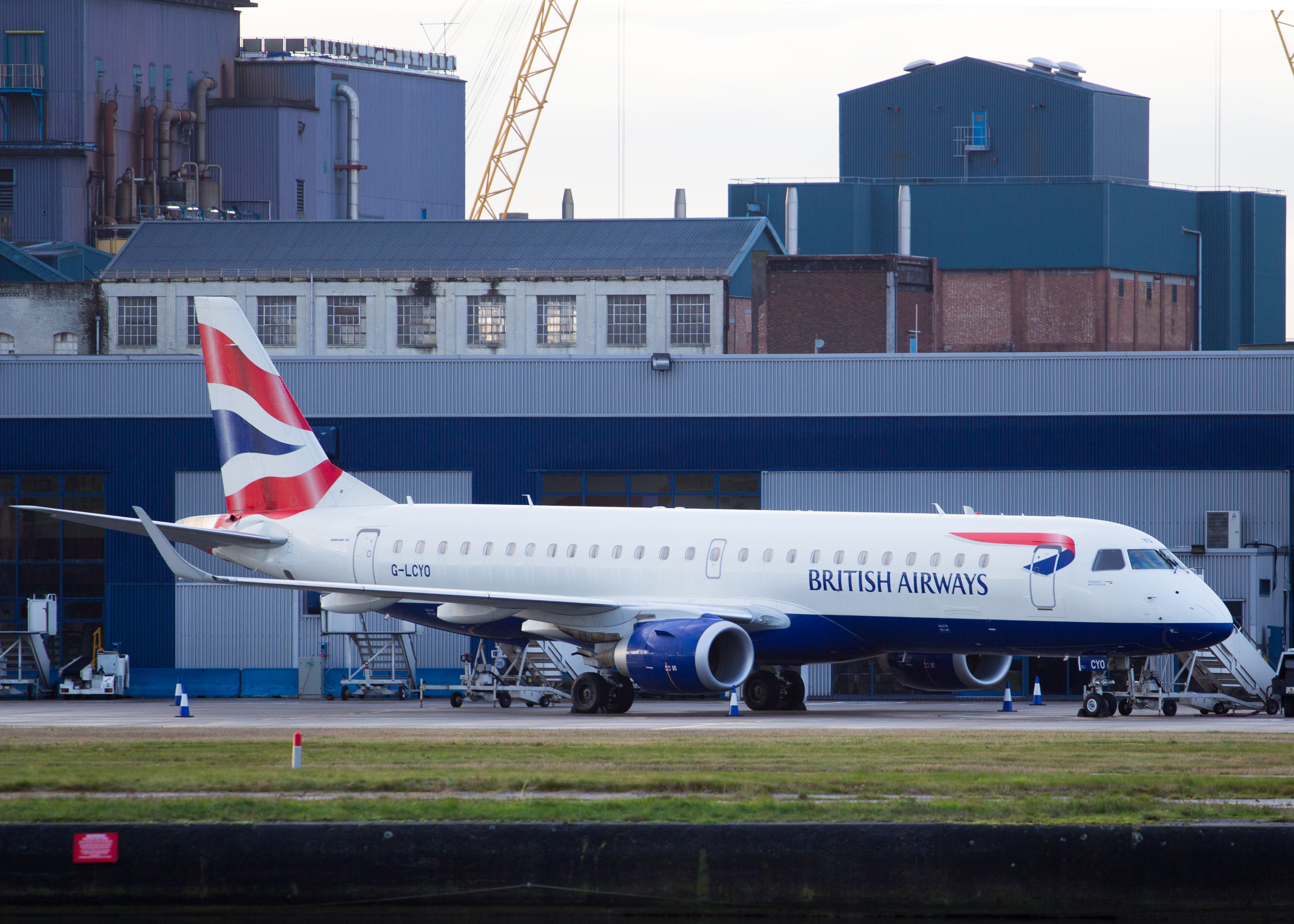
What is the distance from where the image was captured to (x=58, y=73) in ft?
303

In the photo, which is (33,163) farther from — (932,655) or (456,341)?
(932,655)

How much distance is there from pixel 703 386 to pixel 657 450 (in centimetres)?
208

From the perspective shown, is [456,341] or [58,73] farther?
[58,73]

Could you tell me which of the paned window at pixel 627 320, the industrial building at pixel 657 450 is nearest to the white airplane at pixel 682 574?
the industrial building at pixel 657 450

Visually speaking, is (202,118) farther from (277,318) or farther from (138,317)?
(277,318)

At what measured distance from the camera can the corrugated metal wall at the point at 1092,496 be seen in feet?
147

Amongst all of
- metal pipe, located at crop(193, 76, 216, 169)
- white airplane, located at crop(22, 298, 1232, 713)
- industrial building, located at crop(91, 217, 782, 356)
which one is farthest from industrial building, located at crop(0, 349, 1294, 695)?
metal pipe, located at crop(193, 76, 216, 169)

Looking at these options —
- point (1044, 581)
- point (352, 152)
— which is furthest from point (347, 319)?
point (1044, 581)

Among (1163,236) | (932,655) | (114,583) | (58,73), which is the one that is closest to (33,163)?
(58,73)

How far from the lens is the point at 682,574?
35.9 metres

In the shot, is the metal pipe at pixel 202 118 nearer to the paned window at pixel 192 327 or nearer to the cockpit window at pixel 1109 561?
the paned window at pixel 192 327

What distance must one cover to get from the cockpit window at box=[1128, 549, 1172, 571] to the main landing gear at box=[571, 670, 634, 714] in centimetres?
1006

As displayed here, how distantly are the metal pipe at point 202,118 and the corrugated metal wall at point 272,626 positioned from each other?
5769 centimetres

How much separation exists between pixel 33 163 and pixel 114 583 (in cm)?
5243
